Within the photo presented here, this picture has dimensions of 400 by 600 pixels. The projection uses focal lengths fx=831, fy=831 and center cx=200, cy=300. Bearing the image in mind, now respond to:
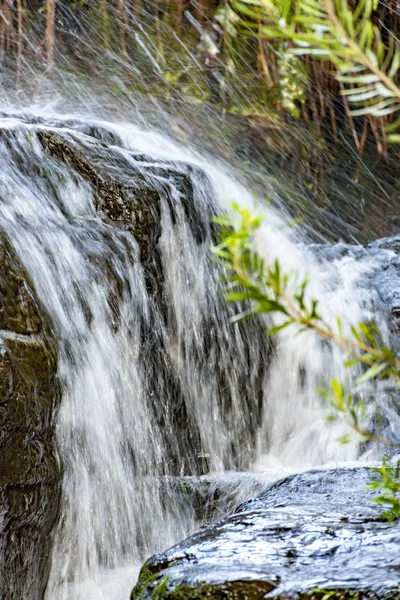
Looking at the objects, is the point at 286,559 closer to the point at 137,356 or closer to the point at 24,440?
the point at 24,440

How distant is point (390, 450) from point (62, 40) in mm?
7219

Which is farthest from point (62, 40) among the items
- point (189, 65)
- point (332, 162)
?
point (332, 162)

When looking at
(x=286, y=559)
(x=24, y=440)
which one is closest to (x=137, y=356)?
(x=24, y=440)

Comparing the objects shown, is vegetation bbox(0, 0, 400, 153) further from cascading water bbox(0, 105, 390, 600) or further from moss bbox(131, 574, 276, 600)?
moss bbox(131, 574, 276, 600)

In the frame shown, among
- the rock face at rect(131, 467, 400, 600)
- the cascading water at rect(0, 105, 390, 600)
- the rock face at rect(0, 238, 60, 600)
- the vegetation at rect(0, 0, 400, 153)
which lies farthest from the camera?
the vegetation at rect(0, 0, 400, 153)

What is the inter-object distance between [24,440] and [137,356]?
146 centimetres

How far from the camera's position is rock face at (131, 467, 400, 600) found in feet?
5.60

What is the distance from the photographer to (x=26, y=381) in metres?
2.92

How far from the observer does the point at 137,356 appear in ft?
14.1

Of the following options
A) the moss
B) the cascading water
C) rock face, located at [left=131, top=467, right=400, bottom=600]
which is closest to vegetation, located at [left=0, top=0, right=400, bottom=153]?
the cascading water

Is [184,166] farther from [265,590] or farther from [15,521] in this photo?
[265,590]

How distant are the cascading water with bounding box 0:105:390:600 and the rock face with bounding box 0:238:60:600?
0.21 metres

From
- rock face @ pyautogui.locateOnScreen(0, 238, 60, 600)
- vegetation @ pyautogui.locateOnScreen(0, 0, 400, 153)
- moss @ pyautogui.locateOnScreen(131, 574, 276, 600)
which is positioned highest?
vegetation @ pyautogui.locateOnScreen(0, 0, 400, 153)

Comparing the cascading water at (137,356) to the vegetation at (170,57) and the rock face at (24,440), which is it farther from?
the vegetation at (170,57)
